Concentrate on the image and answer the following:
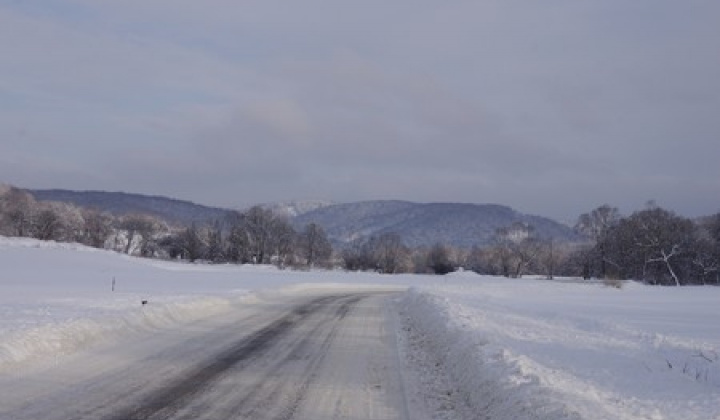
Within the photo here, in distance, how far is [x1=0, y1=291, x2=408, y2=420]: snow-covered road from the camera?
8.93m

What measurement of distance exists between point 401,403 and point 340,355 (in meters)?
5.05

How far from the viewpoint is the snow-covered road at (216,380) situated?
8930 millimetres

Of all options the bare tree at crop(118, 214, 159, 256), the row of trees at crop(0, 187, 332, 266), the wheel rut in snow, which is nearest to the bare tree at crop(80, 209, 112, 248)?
the row of trees at crop(0, 187, 332, 266)

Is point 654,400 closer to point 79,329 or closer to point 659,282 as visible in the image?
point 79,329

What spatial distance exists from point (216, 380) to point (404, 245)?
187254mm

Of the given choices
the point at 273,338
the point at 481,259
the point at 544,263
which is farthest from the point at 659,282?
the point at 273,338

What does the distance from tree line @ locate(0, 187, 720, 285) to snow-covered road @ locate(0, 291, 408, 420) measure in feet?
325

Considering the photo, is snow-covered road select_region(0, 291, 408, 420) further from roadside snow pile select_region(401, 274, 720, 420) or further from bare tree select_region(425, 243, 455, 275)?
bare tree select_region(425, 243, 455, 275)

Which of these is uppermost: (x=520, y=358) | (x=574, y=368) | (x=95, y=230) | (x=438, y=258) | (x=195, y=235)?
(x=95, y=230)

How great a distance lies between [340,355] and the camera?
49.2 ft

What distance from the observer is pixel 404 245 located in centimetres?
19775

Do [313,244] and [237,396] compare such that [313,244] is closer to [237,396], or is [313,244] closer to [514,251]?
[514,251]

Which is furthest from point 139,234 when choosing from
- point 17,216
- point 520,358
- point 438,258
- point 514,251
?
point 520,358

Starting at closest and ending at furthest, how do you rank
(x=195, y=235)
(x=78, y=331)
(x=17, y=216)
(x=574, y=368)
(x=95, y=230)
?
1. (x=574, y=368)
2. (x=78, y=331)
3. (x=17, y=216)
4. (x=195, y=235)
5. (x=95, y=230)
